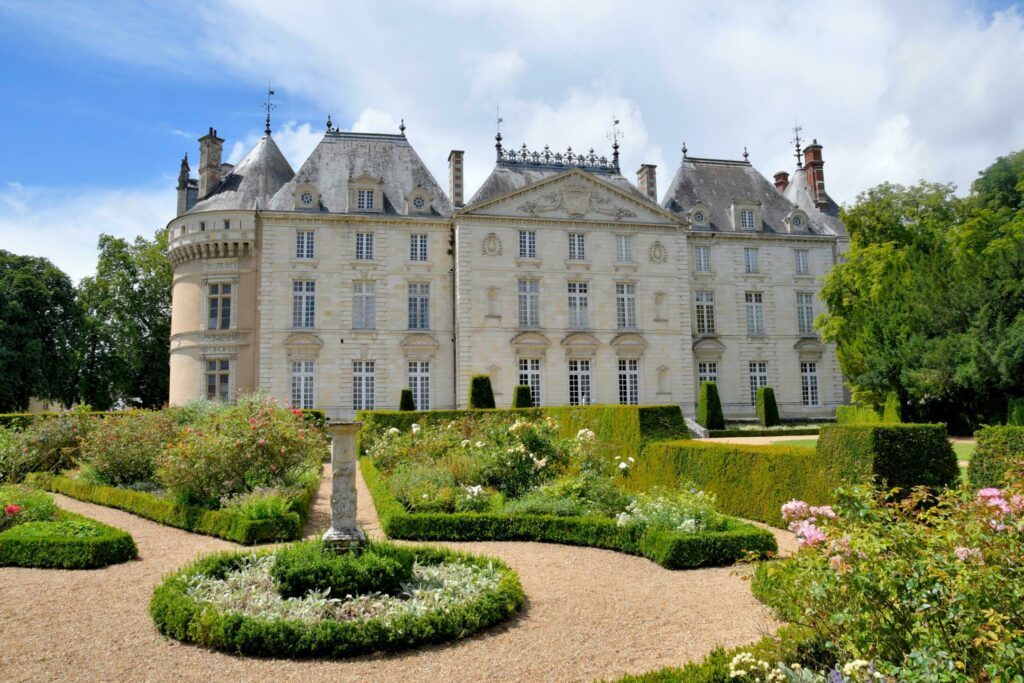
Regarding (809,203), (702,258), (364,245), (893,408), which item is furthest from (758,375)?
(364,245)

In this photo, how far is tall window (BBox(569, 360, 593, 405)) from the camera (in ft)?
86.9

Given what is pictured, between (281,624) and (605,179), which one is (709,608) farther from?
(605,179)

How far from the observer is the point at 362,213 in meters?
26.4

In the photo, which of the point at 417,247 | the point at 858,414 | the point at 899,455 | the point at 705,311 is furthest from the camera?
the point at 705,311

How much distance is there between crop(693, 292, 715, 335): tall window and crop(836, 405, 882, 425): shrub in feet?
19.2

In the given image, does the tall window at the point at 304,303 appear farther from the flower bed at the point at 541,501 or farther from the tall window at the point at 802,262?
the tall window at the point at 802,262

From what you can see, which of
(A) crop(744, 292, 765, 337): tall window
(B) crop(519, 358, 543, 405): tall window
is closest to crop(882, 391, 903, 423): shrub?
(A) crop(744, 292, 765, 337): tall window

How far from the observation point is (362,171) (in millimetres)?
27578

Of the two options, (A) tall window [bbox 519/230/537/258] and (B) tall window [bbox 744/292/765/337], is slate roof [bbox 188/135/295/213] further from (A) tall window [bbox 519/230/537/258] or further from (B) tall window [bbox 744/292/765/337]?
(B) tall window [bbox 744/292/765/337]

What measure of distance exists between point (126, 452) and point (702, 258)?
23.1 meters

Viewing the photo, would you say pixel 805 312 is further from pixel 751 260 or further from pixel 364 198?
pixel 364 198

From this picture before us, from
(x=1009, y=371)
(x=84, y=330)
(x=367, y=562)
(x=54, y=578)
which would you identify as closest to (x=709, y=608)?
(x=367, y=562)

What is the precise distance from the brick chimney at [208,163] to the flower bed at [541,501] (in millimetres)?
17928

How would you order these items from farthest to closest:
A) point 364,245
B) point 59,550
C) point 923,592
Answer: point 364,245 → point 59,550 → point 923,592
